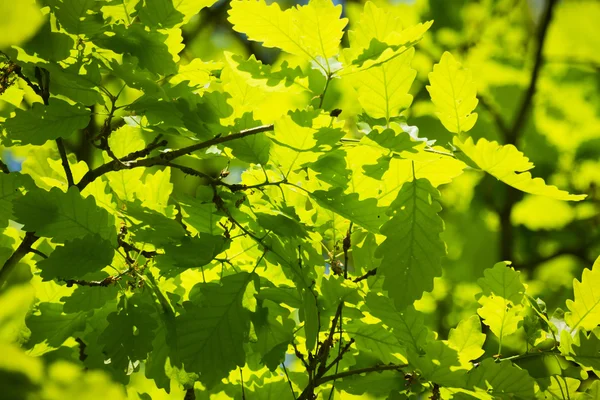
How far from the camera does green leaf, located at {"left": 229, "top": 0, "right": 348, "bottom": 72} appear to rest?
1.15m

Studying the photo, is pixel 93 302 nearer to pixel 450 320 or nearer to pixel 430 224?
pixel 430 224

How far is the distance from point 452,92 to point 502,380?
1.89 feet

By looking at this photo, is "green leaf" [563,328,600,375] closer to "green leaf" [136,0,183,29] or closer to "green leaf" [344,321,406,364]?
"green leaf" [344,321,406,364]

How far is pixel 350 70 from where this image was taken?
117cm

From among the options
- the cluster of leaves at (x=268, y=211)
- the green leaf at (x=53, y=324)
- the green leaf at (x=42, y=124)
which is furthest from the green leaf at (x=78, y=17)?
the green leaf at (x=53, y=324)

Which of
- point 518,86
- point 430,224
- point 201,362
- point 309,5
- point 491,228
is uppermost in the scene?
point 309,5

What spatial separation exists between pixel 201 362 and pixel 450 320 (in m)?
2.40

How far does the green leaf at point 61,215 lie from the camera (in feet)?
3.79

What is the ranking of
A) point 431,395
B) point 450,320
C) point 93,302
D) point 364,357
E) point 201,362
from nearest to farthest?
point 201,362 → point 93,302 → point 431,395 → point 364,357 → point 450,320

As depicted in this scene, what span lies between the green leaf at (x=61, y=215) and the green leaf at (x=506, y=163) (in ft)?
2.31

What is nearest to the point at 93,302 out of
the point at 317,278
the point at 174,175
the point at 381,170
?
the point at 317,278

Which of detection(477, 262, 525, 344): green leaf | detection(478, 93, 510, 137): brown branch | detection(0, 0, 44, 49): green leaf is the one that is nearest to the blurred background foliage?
detection(478, 93, 510, 137): brown branch

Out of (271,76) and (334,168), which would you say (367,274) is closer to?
(334,168)

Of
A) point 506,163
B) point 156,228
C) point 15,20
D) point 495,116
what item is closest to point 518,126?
point 495,116
